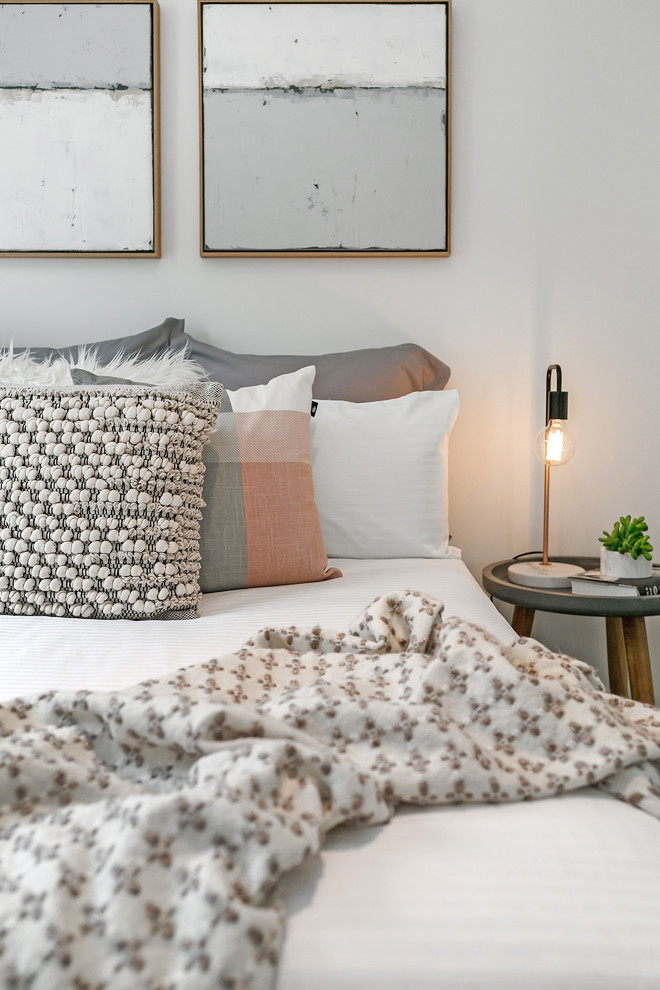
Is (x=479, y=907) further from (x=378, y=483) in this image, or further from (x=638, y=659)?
(x=638, y=659)

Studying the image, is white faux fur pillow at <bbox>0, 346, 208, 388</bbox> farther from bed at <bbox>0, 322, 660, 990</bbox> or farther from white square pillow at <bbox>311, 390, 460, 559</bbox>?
bed at <bbox>0, 322, 660, 990</bbox>

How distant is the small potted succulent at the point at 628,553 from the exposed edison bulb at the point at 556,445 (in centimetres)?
24

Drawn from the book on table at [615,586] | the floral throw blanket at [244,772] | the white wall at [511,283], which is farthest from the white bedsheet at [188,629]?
the white wall at [511,283]

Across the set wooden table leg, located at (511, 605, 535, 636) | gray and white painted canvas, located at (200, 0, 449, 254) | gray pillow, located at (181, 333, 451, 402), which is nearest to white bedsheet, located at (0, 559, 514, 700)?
wooden table leg, located at (511, 605, 535, 636)

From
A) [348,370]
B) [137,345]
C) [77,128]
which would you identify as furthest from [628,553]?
[77,128]

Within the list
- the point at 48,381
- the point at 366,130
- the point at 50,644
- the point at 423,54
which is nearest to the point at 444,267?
the point at 366,130

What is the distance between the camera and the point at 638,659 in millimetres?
1697

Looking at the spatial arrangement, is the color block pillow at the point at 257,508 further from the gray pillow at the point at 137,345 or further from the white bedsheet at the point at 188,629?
the gray pillow at the point at 137,345

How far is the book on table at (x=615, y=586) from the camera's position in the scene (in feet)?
5.33

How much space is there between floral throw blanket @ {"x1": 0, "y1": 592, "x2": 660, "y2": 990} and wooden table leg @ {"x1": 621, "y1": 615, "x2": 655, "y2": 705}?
2.87ft

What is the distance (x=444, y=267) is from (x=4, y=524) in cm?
133

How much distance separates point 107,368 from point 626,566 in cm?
124

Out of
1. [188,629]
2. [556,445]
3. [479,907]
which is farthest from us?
[556,445]

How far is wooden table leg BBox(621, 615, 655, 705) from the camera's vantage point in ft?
5.49
